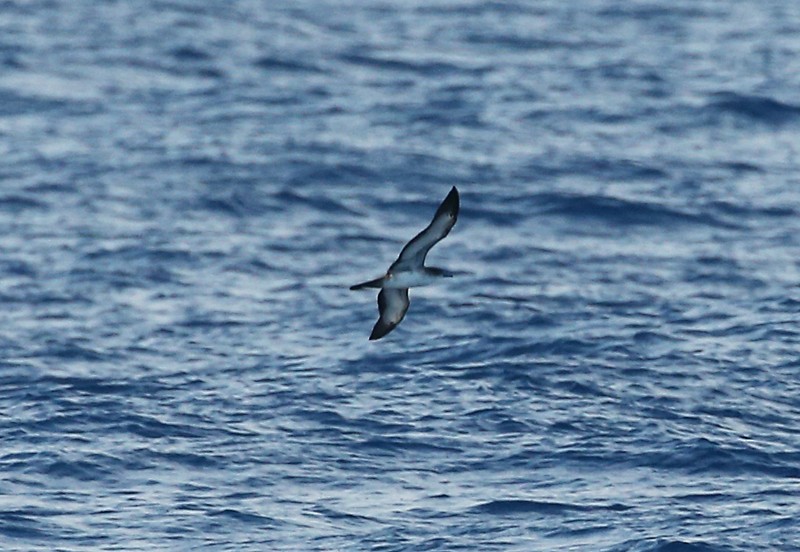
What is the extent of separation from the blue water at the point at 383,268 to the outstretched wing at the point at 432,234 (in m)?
3.17

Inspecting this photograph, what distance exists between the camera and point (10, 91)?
3644cm

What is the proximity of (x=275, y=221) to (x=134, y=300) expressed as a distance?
4.00m

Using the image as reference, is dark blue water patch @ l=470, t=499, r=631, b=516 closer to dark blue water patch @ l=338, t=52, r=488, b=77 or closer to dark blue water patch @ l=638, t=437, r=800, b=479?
dark blue water patch @ l=638, t=437, r=800, b=479

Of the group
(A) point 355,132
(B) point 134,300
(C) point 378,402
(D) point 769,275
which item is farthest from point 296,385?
(A) point 355,132

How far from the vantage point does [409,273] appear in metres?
18.9

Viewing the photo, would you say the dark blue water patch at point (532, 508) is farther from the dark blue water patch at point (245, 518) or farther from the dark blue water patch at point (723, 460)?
the dark blue water patch at point (245, 518)

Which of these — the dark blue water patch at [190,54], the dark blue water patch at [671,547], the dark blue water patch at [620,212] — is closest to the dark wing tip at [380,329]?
the dark blue water patch at [671,547]

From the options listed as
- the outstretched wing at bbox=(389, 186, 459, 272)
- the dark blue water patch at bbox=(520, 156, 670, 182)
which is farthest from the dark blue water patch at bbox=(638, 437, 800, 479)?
the dark blue water patch at bbox=(520, 156, 670, 182)

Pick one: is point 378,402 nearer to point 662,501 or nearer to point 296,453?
point 296,453

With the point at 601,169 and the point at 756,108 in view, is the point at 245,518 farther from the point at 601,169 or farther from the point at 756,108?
the point at 756,108

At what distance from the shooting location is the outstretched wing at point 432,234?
17.8 metres

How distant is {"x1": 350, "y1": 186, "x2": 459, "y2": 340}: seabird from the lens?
17.8 meters

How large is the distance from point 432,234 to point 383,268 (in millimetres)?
9991

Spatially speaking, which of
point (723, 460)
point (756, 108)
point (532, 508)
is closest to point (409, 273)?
point (532, 508)
